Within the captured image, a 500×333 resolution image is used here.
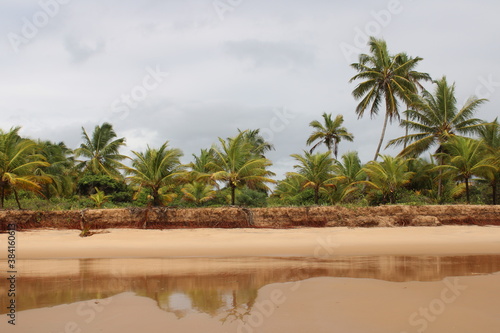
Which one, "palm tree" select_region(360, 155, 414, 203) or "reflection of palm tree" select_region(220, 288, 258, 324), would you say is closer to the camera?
"reflection of palm tree" select_region(220, 288, 258, 324)

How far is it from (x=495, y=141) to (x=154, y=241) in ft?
72.6

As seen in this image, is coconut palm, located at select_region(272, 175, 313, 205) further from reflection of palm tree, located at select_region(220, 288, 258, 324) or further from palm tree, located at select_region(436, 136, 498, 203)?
reflection of palm tree, located at select_region(220, 288, 258, 324)

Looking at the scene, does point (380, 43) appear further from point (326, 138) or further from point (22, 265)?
point (22, 265)

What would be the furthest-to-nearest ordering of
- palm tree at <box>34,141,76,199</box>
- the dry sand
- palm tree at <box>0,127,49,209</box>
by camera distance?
palm tree at <box>34,141,76,199</box> < palm tree at <box>0,127,49,209</box> < the dry sand

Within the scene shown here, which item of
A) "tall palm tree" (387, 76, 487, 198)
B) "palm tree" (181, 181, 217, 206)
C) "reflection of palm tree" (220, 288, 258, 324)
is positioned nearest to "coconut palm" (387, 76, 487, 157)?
"tall palm tree" (387, 76, 487, 198)

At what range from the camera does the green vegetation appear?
1966 centimetres

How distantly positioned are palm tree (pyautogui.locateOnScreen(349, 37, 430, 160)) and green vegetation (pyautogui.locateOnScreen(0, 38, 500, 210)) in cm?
7

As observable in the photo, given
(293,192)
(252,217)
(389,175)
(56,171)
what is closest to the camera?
(252,217)

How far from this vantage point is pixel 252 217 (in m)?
16.6

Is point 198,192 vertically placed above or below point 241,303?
above

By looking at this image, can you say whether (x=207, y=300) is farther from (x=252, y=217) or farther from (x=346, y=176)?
(x=346, y=176)

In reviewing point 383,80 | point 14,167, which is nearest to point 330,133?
point 383,80

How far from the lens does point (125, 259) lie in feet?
37.0

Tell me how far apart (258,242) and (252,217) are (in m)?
2.75
